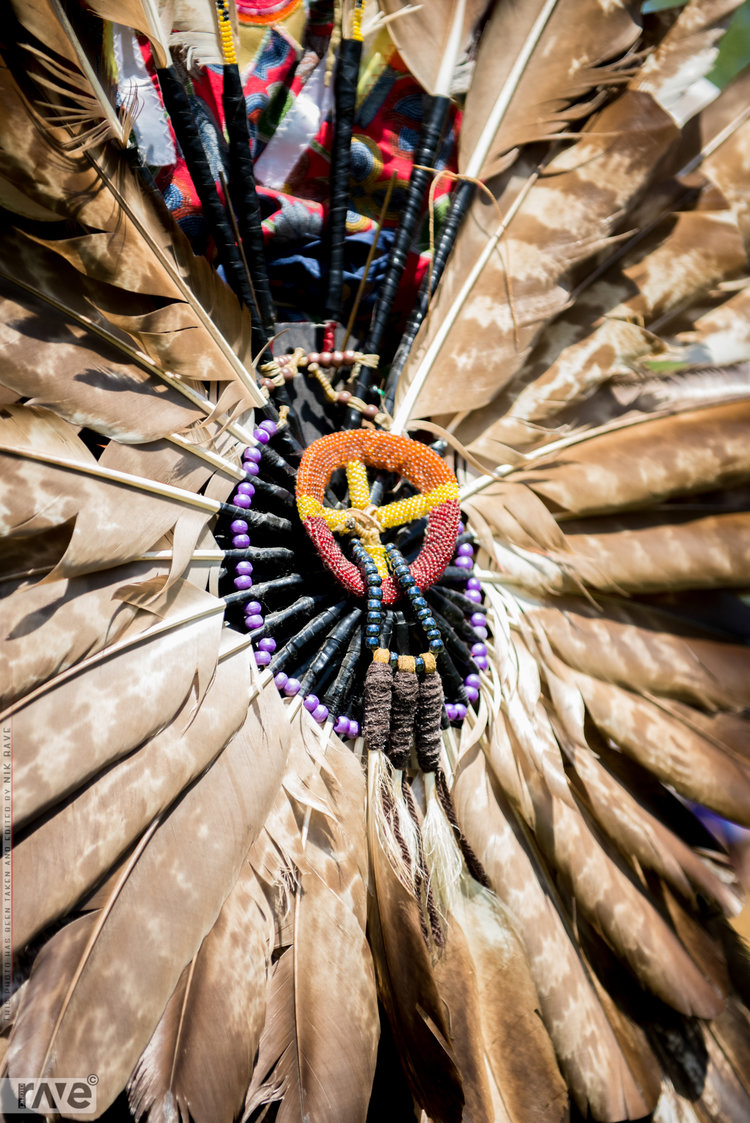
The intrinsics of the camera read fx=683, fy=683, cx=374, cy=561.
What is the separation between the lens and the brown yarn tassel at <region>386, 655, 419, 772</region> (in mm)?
1037

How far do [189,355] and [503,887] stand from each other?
0.93 metres

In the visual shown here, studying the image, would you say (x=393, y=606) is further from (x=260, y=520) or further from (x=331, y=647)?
(x=260, y=520)

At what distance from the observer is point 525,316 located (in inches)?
45.0

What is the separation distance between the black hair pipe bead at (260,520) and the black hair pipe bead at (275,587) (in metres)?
0.08

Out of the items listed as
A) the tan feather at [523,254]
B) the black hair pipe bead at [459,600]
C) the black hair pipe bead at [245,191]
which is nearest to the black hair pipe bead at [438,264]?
the tan feather at [523,254]

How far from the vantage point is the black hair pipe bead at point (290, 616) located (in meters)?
1.07

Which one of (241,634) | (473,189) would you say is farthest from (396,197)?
(241,634)

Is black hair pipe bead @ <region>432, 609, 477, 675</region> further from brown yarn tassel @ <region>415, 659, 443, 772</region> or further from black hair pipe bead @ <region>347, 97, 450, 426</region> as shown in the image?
black hair pipe bead @ <region>347, 97, 450, 426</region>

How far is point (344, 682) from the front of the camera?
107 centimetres

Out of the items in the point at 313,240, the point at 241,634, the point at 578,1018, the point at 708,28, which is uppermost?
the point at 708,28

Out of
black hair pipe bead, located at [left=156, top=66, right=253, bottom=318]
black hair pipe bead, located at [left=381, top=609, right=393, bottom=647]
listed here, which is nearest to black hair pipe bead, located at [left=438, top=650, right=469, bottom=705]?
black hair pipe bead, located at [left=381, top=609, right=393, bottom=647]

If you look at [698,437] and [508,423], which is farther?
[508,423]

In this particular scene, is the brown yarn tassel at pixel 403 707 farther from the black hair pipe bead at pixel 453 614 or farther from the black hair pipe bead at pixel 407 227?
the black hair pipe bead at pixel 407 227

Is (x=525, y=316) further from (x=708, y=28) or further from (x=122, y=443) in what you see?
(x=122, y=443)
